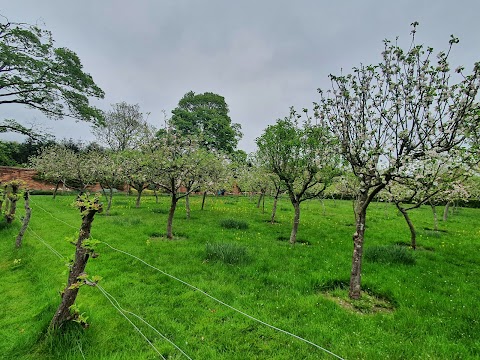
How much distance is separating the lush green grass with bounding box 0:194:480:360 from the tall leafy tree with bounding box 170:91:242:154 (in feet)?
120

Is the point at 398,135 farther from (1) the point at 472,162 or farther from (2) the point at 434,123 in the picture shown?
(1) the point at 472,162

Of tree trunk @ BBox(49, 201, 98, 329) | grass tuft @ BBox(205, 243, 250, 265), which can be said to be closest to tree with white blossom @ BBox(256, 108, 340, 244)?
grass tuft @ BBox(205, 243, 250, 265)

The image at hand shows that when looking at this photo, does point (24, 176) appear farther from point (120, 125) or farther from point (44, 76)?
point (44, 76)

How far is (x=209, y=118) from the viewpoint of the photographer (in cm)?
4638

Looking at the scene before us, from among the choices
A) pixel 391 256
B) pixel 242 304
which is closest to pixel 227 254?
pixel 242 304

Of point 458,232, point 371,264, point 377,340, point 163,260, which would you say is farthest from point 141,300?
point 458,232

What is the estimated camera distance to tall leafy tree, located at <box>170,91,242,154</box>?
45.3m

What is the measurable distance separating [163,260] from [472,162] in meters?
→ 8.25

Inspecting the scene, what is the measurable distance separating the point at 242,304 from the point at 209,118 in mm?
43590

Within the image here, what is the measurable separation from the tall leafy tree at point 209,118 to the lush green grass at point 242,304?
36682 mm

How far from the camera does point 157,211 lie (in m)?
19.1

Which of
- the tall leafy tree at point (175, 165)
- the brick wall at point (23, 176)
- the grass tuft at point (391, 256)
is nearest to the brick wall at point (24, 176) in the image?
the brick wall at point (23, 176)

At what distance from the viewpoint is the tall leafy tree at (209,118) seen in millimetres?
45312

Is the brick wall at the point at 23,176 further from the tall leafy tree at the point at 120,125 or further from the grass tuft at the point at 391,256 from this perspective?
the grass tuft at the point at 391,256
